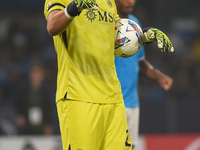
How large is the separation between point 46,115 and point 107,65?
4.75 m

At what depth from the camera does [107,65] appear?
3.48 metres

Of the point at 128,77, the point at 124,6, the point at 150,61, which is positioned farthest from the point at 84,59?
Result: the point at 150,61

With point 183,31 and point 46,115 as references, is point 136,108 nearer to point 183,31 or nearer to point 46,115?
point 46,115

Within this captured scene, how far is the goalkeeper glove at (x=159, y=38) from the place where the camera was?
3.52 meters

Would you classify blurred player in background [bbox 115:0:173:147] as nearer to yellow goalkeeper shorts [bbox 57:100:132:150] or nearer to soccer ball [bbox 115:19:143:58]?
soccer ball [bbox 115:19:143:58]

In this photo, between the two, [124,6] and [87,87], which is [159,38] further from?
[124,6]

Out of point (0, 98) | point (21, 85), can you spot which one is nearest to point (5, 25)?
point (21, 85)

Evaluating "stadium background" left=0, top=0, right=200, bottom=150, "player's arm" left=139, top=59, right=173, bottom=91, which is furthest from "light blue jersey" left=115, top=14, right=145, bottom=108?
"stadium background" left=0, top=0, right=200, bottom=150

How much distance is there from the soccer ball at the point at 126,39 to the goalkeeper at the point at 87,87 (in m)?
0.23

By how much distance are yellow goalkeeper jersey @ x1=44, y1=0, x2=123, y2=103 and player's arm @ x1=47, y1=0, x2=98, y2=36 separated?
0.17 m

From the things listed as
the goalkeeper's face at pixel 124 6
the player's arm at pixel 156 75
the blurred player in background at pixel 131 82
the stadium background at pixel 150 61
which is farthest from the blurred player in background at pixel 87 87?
the stadium background at pixel 150 61

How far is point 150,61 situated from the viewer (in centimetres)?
1144

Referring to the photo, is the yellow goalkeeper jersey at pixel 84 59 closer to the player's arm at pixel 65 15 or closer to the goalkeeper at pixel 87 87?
the goalkeeper at pixel 87 87

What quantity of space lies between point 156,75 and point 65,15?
2.40 metres
